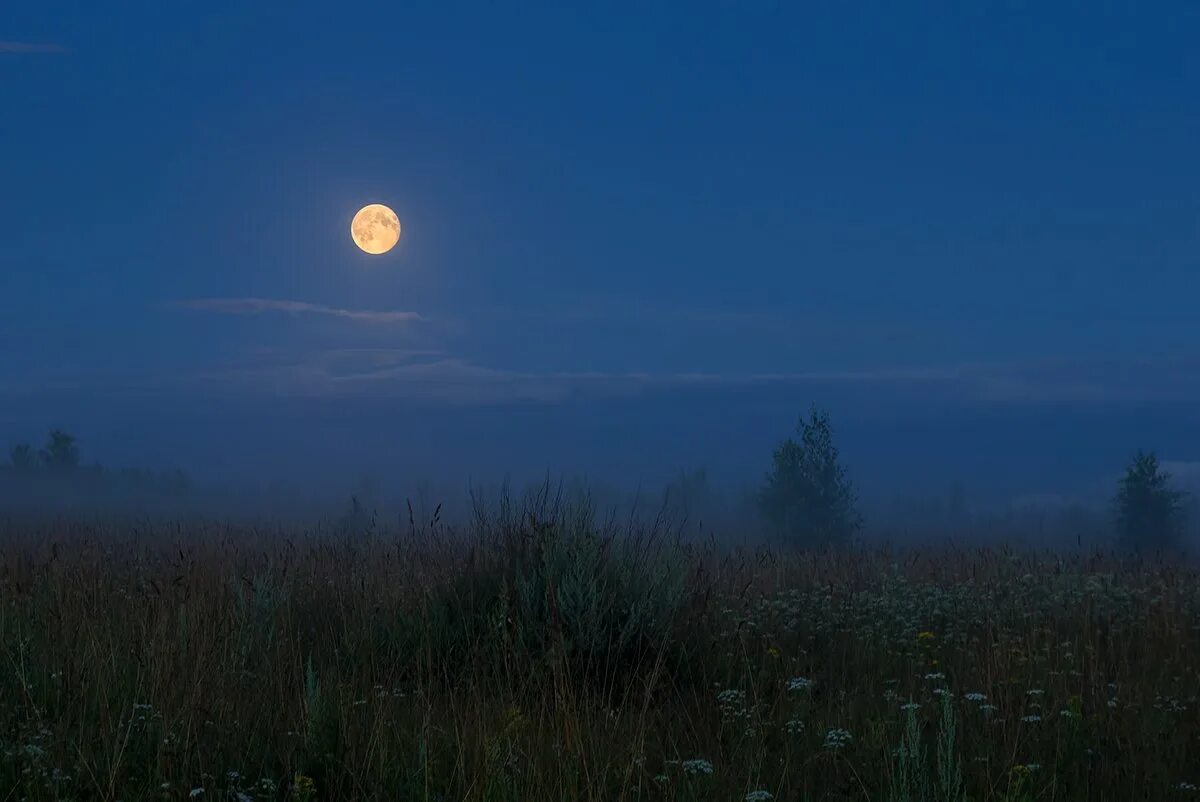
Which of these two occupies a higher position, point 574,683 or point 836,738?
point 836,738

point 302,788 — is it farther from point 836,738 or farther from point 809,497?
point 809,497

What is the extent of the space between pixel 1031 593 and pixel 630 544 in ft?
17.1

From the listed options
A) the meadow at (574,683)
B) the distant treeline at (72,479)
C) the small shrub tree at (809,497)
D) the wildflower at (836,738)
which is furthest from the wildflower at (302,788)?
the distant treeline at (72,479)

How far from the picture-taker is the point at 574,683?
6230 millimetres

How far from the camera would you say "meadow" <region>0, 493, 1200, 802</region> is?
4.16m

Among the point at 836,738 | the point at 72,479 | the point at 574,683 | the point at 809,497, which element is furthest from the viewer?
the point at 72,479

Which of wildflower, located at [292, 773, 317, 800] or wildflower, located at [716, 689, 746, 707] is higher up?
wildflower, located at [292, 773, 317, 800]

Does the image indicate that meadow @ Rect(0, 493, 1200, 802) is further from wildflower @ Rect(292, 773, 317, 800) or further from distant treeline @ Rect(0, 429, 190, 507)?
distant treeline @ Rect(0, 429, 190, 507)

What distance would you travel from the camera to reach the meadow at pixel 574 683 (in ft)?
13.7

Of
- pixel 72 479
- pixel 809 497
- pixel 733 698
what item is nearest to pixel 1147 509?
pixel 809 497

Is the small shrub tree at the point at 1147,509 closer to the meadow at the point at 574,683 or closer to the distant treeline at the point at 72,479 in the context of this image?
the meadow at the point at 574,683

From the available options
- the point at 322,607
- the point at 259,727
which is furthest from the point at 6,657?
the point at 322,607

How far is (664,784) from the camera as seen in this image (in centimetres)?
441

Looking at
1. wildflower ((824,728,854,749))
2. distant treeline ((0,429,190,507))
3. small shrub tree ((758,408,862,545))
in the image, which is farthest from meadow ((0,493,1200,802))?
distant treeline ((0,429,190,507))
